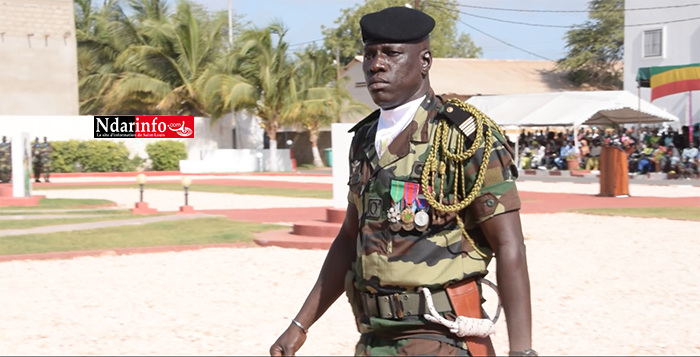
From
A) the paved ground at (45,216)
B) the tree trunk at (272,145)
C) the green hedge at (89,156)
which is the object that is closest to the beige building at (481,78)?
the tree trunk at (272,145)

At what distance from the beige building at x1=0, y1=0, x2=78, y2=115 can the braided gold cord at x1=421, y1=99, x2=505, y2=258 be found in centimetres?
3644

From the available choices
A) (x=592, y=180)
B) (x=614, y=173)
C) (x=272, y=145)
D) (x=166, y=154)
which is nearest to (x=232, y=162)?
(x=272, y=145)

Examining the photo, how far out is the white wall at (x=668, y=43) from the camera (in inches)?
1581

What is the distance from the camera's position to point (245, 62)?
39156 millimetres

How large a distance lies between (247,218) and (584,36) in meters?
51.6

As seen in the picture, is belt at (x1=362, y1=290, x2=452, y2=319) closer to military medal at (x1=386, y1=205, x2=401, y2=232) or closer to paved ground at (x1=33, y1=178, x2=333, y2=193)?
military medal at (x1=386, y1=205, x2=401, y2=232)

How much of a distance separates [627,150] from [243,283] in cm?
2432

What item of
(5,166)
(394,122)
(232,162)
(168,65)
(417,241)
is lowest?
(232,162)

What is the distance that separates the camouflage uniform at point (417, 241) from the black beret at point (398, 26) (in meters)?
0.21

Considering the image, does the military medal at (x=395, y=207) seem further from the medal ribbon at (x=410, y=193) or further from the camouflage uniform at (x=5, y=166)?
the camouflage uniform at (x=5, y=166)

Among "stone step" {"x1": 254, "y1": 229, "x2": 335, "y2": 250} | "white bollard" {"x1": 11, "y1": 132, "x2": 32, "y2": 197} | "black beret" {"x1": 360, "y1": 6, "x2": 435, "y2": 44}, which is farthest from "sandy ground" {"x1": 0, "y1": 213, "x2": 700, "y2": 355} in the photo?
"white bollard" {"x1": 11, "y1": 132, "x2": 32, "y2": 197}

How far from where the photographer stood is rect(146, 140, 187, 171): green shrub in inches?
1463

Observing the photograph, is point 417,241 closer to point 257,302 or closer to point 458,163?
point 458,163

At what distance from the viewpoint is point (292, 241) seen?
12062mm
